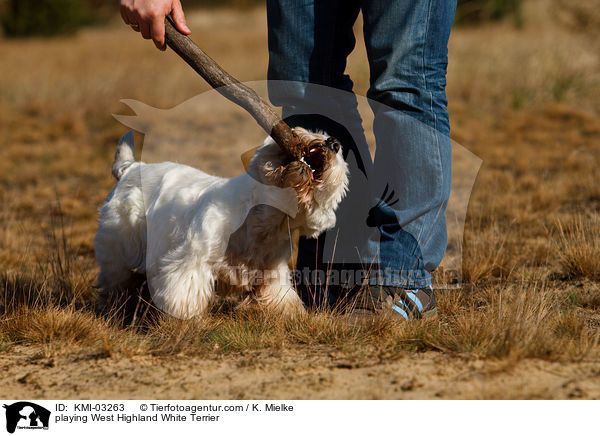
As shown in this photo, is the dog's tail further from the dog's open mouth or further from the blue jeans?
the dog's open mouth

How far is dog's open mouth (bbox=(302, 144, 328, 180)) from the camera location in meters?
2.45

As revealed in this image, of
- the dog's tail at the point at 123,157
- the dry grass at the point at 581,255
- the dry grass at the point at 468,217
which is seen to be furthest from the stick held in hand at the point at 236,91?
the dry grass at the point at 581,255

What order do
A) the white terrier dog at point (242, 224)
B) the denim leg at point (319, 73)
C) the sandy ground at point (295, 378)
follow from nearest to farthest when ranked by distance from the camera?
the sandy ground at point (295, 378)
the white terrier dog at point (242, 224)
the denim leg at point (319, 73)

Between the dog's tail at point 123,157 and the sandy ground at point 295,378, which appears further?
the dog's tail at point 123,157

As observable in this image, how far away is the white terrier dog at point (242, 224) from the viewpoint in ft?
8.15

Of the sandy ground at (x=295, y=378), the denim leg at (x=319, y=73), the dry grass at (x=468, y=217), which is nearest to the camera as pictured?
the sandy ground at (x=295, y=378)

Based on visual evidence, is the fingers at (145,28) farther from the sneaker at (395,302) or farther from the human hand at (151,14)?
the sneaker at (395,302)

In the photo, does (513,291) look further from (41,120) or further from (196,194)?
(41,120)

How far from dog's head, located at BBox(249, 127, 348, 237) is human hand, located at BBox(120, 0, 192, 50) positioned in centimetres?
62

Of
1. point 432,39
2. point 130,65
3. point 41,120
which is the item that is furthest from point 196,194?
point 130,65

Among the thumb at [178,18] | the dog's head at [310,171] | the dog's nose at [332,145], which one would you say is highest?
the thumb at [178,18]

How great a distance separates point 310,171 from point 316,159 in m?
0.07

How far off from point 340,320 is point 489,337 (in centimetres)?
60
